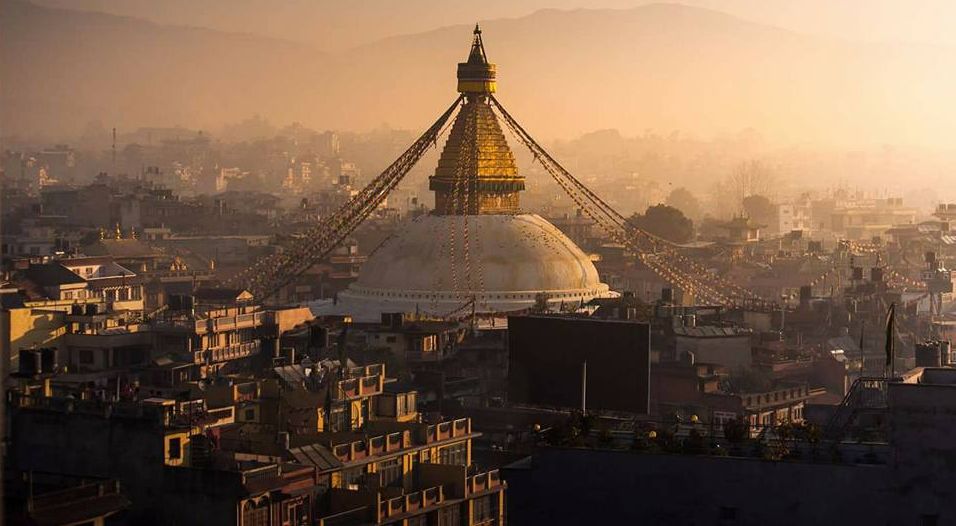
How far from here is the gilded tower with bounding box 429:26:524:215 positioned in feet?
128

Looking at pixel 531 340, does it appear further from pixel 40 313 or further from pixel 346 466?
pixel 40 313

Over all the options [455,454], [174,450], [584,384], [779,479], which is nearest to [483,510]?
[455,454]

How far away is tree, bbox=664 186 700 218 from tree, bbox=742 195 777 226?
1761 mm

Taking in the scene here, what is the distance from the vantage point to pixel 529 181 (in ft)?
160

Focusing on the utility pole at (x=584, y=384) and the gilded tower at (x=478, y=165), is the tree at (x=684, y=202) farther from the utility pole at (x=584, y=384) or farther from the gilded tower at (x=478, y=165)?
the utility pole at (x=584, y=384)

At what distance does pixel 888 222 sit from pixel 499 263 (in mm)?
43049

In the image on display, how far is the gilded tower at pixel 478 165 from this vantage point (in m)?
38.9

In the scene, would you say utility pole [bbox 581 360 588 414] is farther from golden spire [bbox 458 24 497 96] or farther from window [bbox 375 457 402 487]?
golden spire [bbox 458 24 497 96]

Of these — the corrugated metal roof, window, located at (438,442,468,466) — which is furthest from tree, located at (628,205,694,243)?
the corrugated metal roof

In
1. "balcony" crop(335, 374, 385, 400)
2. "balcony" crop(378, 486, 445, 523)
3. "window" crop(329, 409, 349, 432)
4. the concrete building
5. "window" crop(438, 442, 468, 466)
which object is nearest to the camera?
the concrete building

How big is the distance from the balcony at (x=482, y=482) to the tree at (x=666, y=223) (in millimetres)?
43778

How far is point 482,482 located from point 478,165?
21.0 metres

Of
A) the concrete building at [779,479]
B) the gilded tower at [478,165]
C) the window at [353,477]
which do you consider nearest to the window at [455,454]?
the window at [353,477]

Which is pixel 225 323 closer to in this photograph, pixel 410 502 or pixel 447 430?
pixel 447 430
